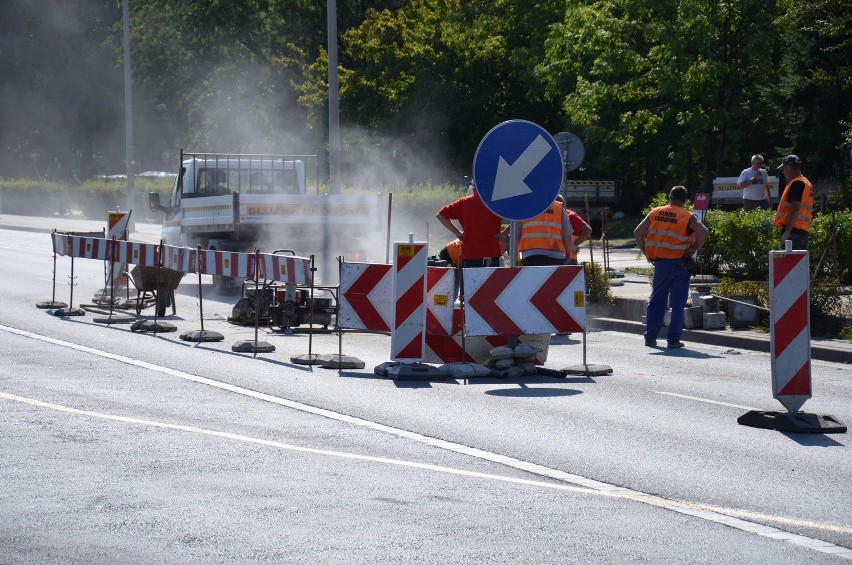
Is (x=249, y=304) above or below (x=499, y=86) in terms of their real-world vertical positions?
below

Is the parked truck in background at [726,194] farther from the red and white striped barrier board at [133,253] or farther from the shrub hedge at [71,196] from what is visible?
the shrub hedge at [71,196]

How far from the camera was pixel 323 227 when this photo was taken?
75.5ft

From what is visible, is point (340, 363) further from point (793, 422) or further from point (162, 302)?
point (162, 302)

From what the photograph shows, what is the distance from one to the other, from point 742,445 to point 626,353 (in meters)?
5.73

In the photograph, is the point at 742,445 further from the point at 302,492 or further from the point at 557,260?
the point at 557,260

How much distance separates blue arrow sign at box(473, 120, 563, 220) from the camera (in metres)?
12.3

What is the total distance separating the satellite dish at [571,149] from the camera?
21438 millimetres

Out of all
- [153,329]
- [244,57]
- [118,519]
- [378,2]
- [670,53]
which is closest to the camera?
[118,519]

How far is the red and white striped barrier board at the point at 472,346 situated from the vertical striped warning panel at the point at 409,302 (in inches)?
19.6

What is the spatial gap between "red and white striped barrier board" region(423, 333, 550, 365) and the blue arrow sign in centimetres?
132

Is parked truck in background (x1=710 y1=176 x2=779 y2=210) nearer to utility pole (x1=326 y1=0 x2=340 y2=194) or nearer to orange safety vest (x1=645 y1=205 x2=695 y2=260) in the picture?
utility pole (x1=326 y1=0 x2=340 y2=194)

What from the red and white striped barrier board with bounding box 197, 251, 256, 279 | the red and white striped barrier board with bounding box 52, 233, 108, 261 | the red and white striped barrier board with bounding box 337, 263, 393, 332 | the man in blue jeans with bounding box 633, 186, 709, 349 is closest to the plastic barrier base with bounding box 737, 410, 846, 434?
the red and white striped barrier board with bounding box 337, 263, 393, 332

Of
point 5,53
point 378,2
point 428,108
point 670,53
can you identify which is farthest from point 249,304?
point 5,53

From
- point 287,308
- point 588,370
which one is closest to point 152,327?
point 287,308
